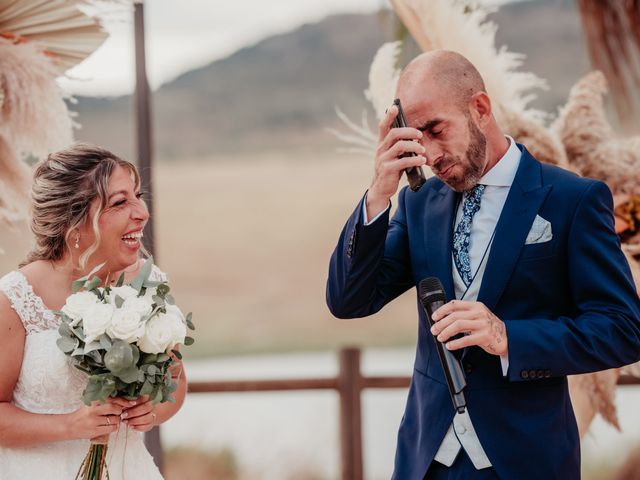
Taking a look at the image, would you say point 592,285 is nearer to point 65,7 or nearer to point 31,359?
point 31,359

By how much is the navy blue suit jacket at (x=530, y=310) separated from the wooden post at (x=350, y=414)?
2.24 m

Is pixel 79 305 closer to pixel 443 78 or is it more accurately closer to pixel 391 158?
pixel 391 158

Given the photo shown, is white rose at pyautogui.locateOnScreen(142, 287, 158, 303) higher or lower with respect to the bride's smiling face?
lower

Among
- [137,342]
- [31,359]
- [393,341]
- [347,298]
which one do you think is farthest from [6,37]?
[393,341]

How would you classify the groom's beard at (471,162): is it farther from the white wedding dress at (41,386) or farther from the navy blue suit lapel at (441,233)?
the white wedding dress at (41,386)

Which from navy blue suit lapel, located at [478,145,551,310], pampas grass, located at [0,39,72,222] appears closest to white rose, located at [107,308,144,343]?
navy blue suit lapel, located at [478,145,551,310]

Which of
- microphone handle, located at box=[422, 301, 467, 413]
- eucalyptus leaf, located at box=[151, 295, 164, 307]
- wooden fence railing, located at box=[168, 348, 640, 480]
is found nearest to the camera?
microphone handle, located at box=[422, 301, 467, 413]

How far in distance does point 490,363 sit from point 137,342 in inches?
34.3

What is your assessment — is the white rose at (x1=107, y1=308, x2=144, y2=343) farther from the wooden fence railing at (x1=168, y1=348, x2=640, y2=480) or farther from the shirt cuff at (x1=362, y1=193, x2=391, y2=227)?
the wooden fence railing at (x1=168, y1=348, x2=640, y2=480)

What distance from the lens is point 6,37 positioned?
133 inches

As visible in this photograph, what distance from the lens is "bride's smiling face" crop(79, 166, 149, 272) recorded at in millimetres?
2506

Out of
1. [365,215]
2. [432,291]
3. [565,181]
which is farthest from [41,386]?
[565,181]

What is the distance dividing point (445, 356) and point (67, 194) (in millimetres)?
1193

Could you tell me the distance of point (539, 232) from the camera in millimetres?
2152
